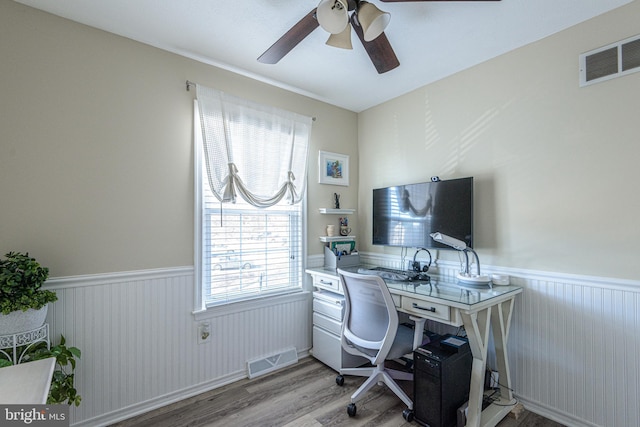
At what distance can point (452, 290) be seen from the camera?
80.9 inches

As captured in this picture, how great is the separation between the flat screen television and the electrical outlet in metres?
1.73

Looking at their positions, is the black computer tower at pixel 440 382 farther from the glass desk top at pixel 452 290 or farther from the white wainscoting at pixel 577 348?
the white wainscoting at pixel 577 348

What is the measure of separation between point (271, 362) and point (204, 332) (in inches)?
27.6

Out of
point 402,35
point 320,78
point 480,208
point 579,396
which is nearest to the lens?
point 579,396

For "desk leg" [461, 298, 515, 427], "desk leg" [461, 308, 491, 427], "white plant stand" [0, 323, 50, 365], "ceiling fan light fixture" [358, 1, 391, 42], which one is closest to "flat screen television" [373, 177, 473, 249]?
"desk leg" [461, 298, 515, 427]

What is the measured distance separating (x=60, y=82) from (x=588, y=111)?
339cm

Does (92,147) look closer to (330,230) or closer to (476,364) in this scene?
(330,230)

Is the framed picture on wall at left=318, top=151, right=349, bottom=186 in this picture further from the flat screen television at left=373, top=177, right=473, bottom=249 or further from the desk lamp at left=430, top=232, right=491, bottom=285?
the desk lamp at left=430, top=232, right=491, bottom=285

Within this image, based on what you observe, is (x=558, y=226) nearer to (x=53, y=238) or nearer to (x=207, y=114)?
(x=207, y=114)

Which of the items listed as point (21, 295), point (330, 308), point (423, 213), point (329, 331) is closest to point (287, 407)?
point (329, 331)

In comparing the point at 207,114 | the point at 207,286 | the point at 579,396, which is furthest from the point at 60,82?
the point at 579,396

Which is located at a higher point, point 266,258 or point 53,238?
point 53,238

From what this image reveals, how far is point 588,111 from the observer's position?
1867 millimetres

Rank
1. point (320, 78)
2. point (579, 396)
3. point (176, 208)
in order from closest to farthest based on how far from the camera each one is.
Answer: point (579, 396) → point (176, 208) → point (320, 78)
